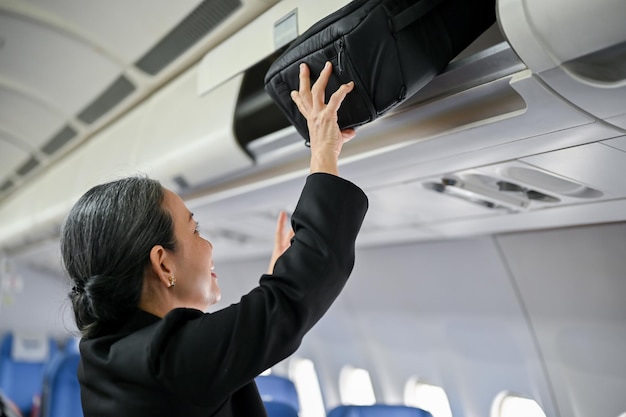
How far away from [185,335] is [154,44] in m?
2.10

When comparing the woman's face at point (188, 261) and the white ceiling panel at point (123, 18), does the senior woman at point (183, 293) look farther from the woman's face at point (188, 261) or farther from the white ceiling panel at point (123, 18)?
the white ceiling panel at point (123, 18)

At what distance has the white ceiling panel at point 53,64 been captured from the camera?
9.43 feet

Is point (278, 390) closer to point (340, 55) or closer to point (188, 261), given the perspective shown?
point (188, 261)

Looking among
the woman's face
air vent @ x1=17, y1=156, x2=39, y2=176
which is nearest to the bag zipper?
the woman's face

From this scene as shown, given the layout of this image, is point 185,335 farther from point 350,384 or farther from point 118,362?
point 350,384

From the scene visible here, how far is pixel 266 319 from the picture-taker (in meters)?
1.10

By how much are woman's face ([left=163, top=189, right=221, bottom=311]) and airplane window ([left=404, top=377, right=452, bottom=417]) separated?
247 cm

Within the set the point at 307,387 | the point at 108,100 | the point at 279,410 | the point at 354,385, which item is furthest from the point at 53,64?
the point at 307,387

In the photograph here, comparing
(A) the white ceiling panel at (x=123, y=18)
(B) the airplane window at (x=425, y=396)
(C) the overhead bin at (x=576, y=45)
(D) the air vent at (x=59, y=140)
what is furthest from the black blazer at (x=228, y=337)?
(D) the air vent at (x=59, y=140)

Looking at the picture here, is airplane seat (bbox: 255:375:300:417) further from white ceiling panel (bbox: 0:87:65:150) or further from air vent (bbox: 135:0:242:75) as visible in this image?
white ceiling panel (bbox: 0:87:65:150)

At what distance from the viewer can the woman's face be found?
1.33 meters

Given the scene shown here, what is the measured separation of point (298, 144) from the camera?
1994 millimetres

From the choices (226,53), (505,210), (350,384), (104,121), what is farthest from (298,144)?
(350,384)

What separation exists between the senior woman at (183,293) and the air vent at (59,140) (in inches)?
128
